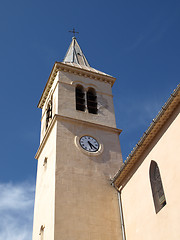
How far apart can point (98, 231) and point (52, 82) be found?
11873 millimetres

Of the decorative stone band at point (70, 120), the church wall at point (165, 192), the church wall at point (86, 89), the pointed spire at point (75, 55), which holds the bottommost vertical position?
the church wall at point (165, 192)

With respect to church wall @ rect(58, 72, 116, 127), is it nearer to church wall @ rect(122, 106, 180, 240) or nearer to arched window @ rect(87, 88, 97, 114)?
arched window @ rect(87, 88, 97, 114)

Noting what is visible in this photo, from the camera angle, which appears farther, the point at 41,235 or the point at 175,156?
the point at 41,235

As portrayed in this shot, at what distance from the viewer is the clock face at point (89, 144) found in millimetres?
20231

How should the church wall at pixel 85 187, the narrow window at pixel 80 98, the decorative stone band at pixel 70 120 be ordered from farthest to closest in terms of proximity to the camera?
the narrow window at pixel 80 98 < the decorative stone band at pixel 70 120 < the church wall at pixel 85 187

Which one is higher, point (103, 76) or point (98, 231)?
point (103, 76)

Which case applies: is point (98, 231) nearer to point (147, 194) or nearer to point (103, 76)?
point (147, 194)

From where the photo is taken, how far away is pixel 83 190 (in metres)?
18.1

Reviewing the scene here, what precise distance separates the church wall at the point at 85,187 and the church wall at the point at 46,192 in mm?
466

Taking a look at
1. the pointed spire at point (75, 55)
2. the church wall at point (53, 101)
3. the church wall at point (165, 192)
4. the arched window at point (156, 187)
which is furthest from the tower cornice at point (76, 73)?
the arched window at point (156, 187)

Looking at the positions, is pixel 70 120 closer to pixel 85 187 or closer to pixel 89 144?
pixel 89 144

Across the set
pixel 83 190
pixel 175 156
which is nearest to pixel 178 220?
pixel 175 156

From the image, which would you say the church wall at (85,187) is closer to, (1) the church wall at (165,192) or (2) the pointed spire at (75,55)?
(1) the church wall at (165,192)

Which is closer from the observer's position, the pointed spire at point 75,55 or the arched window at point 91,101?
the arched window at point 91,101
